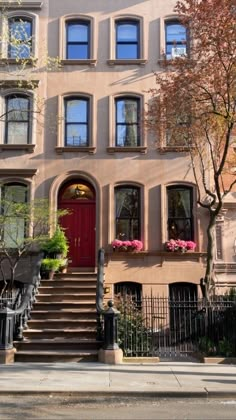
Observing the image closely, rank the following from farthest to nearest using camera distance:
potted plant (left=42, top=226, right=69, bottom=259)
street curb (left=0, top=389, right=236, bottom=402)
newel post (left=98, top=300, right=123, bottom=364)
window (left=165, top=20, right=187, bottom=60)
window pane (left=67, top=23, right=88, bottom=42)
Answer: window pane (left=67, top=23, right=88, bottom=42) → window (left=165, top=20, right=187, bottom=60) → potted plant (left=42, top=226, right=69, bottom=259) → newel post (left=98, top=300, right=123, bottom=364) → street curb (left=0, top=389, right=236, bottom=402)

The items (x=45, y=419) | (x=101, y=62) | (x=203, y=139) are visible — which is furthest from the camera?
(x=101, y=62)

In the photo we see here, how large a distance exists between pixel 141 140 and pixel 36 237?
5.40 metres

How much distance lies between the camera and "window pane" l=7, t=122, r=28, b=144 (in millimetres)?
17797

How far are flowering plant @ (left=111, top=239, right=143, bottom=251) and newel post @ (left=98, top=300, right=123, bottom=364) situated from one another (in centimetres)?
518

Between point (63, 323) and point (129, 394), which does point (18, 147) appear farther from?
point (129, 394)

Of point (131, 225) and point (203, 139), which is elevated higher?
point (203, 139)

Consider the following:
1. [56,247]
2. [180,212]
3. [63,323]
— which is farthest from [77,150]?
[63,323]

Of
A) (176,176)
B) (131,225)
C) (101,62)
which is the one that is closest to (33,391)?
(131,225)

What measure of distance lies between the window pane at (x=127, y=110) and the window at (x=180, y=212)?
10.2ft

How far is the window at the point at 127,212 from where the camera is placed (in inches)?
682

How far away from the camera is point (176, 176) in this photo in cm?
1747

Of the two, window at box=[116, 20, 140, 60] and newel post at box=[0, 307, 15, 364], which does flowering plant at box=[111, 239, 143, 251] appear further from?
window at box=[116, 20, 140, 60]

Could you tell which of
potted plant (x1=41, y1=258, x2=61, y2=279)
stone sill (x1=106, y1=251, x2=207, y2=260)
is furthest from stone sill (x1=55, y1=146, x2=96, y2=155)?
potted plant (x1=41, y1=258, x2=61, y2=279)

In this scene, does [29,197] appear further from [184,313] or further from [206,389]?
[206,389]
